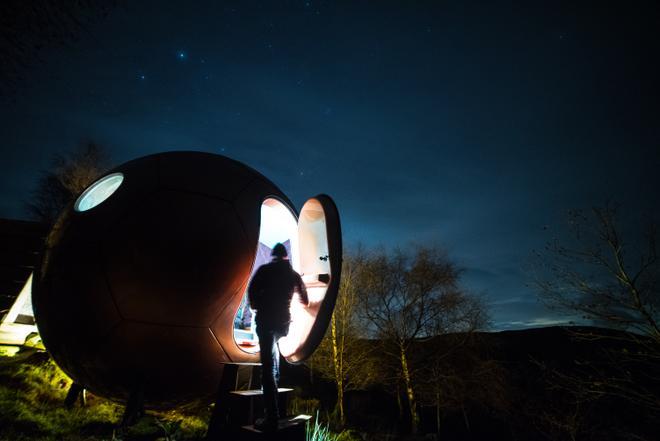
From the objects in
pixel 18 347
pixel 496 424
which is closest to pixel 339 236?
pixel 18 347

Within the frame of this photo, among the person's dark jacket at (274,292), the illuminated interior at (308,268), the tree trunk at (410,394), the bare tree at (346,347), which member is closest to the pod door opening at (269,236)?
the illuminated interior at (308,268)

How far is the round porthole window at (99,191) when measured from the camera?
2992 millimetres

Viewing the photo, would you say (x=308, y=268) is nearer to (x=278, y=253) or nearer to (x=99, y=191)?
(x=278, y=253)

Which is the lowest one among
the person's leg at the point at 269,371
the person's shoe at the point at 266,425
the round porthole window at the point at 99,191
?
the person's shoe at the point at 266,425

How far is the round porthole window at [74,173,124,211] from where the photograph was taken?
299cm

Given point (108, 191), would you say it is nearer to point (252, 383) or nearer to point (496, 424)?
point (252, 383)

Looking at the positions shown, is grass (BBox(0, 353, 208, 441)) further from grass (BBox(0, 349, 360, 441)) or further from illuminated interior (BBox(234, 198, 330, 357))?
illuminated interior (BBox(234, 198, 330, 357))

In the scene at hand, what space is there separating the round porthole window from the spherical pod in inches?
10.0

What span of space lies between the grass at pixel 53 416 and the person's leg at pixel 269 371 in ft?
4.97

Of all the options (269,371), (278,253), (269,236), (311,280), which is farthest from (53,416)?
(269,236)

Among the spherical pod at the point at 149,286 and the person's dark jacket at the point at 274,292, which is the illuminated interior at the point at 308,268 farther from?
the spherical pod at the point at 149,286

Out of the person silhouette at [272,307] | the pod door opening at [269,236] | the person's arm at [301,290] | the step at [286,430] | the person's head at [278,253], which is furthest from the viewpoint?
the pod door opening at [269,236]

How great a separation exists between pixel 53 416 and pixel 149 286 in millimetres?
2885

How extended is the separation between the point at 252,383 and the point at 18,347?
298 inches
